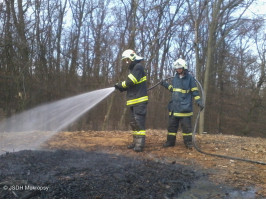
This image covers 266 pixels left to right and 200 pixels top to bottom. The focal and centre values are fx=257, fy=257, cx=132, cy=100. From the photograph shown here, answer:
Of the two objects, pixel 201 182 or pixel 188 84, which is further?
pixel 188 84

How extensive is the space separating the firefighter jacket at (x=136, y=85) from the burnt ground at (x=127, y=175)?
3.54 feet

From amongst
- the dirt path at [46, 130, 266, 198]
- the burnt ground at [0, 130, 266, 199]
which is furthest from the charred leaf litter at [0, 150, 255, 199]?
the dirt path at [46, 130, 266, 198]

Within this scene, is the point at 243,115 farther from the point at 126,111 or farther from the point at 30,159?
the point at 30,159

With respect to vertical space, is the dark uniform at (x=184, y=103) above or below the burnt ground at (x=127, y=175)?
above

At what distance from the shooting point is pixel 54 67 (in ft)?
53.5

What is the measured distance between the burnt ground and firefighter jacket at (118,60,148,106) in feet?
3.54

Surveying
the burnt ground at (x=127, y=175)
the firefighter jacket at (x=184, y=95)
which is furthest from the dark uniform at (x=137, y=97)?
the firefighter jacket at (x=184, y=95)

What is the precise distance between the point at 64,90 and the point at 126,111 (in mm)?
3883

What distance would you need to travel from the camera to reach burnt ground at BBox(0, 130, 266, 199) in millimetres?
2816

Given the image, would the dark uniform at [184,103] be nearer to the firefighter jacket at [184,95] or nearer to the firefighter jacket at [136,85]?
the firefighter jacket at [184,95]

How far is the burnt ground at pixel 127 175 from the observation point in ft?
9.24

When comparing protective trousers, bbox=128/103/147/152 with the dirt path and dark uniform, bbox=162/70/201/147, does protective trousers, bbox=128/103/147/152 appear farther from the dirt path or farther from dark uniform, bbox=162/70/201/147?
dark uniform, bbox=162/70/201/147

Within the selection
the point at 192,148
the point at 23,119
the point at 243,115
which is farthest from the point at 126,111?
the point at 243,115

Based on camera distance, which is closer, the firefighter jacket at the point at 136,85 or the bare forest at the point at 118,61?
the firefighter jacket at the point at 136,85
